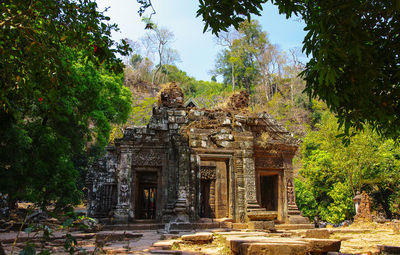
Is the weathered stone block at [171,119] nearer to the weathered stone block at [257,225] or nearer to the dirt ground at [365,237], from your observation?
the weathered stone block at [257,225]

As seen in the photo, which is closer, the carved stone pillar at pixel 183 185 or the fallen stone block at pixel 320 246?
the fallen stone block at pixel 320 246

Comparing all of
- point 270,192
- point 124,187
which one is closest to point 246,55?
point 270,192

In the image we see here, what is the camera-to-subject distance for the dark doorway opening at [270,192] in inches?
515

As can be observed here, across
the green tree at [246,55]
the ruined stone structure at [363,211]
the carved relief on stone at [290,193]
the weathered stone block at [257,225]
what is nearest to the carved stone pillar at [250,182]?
the carved relief on stone at [290,193]

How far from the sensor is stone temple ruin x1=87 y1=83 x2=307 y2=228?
1114 centimetres

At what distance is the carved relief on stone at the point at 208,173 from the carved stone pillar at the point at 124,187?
14.2 feet

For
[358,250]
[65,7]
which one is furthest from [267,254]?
[65,7]

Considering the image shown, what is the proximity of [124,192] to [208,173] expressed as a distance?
4.90 metres

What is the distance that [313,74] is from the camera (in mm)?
3613

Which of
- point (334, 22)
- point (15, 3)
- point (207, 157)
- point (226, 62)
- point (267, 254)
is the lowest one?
point (267, 254)

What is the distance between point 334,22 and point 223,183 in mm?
12104

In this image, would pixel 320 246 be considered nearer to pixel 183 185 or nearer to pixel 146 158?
pixel 183 185

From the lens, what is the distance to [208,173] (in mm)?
15281

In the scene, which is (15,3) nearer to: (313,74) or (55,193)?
(313,74)
